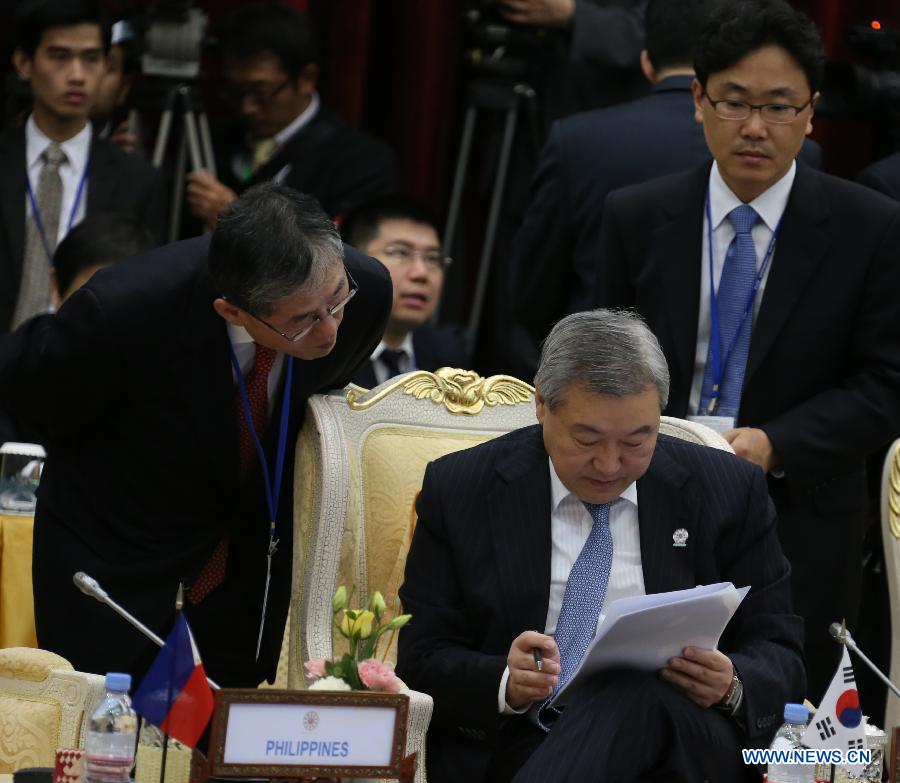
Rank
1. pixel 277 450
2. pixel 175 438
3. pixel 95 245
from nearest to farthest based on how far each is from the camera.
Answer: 1. pixel 175 438
2. pixel 277 450
3. pixel 95 245

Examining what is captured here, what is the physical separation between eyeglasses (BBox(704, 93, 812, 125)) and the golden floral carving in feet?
2.14

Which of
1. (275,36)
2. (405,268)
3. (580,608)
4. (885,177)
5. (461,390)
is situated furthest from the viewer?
(275,36)

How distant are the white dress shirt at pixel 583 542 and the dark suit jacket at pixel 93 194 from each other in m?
1.96

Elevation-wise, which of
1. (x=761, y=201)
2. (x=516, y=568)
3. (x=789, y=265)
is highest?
(x=761, y=201)

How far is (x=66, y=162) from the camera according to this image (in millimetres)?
4707

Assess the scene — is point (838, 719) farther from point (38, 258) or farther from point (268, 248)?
point (38, 258)

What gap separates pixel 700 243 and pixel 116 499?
1.24 m

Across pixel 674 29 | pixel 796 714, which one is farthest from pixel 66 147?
pixel 796 714

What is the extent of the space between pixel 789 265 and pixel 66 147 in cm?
215

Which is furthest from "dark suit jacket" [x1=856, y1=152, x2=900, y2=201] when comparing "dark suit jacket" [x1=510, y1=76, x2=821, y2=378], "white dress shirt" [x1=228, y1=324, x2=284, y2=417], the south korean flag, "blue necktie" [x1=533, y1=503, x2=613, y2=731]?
the south korean flag

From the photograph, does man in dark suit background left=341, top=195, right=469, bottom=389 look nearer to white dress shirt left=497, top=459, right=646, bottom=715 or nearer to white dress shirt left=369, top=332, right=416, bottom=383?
white dress shirt left=369, top=332, right=416, bottom=383

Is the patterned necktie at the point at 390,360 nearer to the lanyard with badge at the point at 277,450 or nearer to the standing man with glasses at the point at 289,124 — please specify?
the standing man with glasses at the point at 289,124

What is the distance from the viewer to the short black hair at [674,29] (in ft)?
12.3

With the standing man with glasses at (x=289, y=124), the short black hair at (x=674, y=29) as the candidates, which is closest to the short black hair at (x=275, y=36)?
the standing man with glasses at (x=289, y=124)
